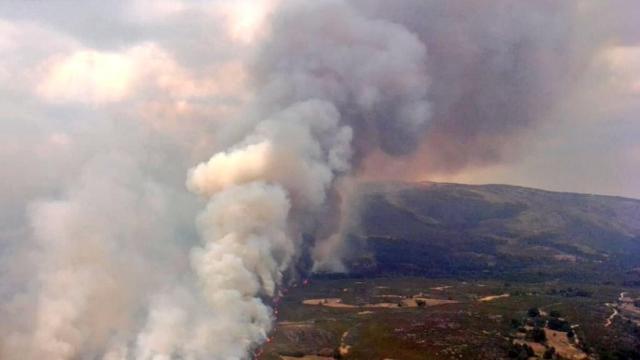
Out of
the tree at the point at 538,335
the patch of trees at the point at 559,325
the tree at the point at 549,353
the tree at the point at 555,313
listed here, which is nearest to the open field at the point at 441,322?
the patch of trees at the point at 559,325

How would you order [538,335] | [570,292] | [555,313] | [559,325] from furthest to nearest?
[570,292] < [555,313] < [559,325] < [538,335]

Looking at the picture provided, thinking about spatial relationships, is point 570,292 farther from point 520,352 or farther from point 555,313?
point 520,352

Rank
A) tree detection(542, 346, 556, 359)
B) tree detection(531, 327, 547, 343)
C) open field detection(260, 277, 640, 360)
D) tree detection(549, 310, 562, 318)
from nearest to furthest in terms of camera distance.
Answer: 1. tree detection(542, 346, 556, 359)
2. open field detection(260, 277, 640, 360)
3. tree detection(531, 327, 547, 343)
4. tree detection(549, 310, 562, 318)

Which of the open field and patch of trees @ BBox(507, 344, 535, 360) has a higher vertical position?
the open field

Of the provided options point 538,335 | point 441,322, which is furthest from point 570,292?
point 441,322

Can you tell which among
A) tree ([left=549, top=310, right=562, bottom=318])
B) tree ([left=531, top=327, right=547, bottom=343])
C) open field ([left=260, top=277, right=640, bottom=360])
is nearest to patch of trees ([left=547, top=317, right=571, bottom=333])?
open field ([left=260, top=277, right=640, bottom=360])

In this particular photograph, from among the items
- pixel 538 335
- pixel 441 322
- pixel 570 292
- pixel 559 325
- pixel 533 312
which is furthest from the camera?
pixel 570 292

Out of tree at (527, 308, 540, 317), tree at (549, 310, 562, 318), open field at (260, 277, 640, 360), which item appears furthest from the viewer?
tree at (549, 310, 562, 318)

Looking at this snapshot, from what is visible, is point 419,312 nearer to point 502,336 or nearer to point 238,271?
point 502,336

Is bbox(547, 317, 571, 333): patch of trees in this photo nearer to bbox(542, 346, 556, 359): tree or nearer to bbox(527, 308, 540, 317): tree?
bbox(527, 308, 540, 317): tree

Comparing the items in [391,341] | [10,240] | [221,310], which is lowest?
[391,341]

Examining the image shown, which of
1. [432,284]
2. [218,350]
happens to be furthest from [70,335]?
[432,284]
